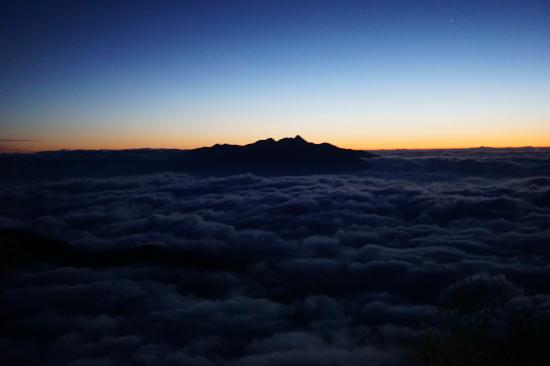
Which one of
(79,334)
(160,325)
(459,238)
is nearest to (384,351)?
(160,325)

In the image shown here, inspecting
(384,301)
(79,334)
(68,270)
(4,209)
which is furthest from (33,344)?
(4,209)

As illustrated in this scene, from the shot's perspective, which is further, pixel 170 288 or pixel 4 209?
pixel 4 209

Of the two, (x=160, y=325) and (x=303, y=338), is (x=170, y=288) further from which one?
(x=303, y=338)

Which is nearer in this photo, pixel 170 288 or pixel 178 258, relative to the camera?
pixel 170 288

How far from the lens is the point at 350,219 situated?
7212 cm

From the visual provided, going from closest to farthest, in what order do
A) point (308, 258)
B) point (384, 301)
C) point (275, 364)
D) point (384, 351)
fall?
1. point (275, 364)
2. point (384, 351)
3. point (384, 301)
4. point (308, 258)

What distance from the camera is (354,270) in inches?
1770

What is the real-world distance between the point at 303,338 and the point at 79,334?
62.2 feet

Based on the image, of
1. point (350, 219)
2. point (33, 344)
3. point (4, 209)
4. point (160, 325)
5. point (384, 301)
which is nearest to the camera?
point (33, 344)

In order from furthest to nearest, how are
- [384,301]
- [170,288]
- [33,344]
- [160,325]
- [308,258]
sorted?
1. [308,258]
2. [170,288]
3. [384,301]
4. [160,325]
5. [33,344]

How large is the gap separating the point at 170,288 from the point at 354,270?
917 inches

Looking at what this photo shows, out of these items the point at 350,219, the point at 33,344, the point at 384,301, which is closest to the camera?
the point at 33,344

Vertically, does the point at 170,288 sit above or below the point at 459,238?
below

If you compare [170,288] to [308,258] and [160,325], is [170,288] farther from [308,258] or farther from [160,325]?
[308,258]
